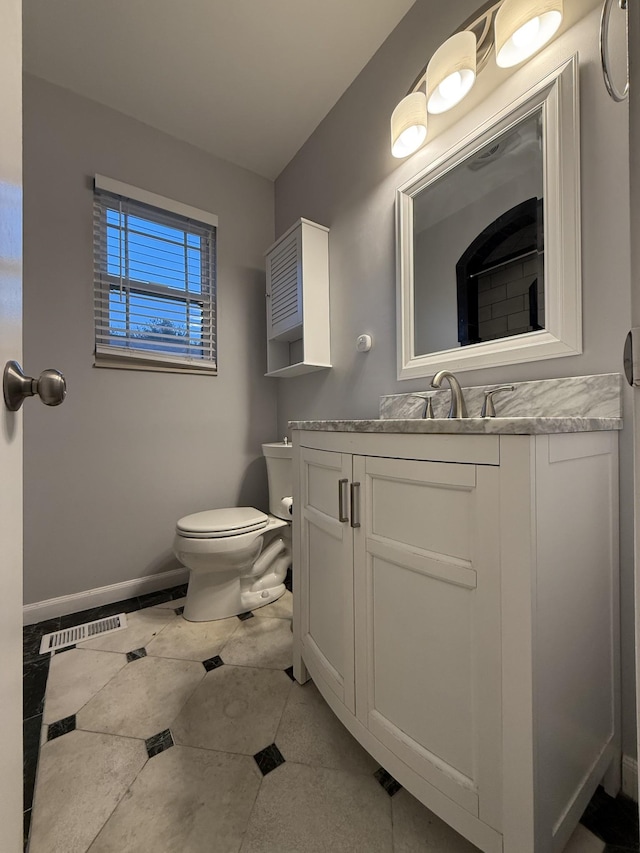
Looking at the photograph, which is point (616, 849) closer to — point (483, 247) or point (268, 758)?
point (268, 758)

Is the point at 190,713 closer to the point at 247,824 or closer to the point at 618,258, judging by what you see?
the point at 247,824

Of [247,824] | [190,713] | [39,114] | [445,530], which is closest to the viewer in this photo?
[445,530]

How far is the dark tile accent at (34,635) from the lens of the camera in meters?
1.39

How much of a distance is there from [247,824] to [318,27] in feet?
8.74

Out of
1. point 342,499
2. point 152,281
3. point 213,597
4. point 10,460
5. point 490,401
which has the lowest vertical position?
point 213,597

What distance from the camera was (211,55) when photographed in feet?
5.16

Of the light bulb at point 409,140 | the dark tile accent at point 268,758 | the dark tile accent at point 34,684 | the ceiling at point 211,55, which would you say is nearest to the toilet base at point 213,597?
the dark tile accent at point 34,684

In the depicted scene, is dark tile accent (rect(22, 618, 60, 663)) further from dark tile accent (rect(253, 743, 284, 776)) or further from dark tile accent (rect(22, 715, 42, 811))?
dark tile accent (rect(253, 743, 284, 776))

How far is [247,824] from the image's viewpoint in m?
0.78

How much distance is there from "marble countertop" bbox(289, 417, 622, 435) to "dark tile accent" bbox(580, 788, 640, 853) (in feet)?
2.84

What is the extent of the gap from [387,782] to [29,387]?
1.16m

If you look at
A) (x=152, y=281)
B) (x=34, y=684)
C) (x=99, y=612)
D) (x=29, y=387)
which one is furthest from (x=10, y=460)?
(x=152, y=281)

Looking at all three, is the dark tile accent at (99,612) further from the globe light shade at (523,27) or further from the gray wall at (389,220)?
the globe light shade at (523,27)

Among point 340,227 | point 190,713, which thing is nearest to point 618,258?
point 340,227
